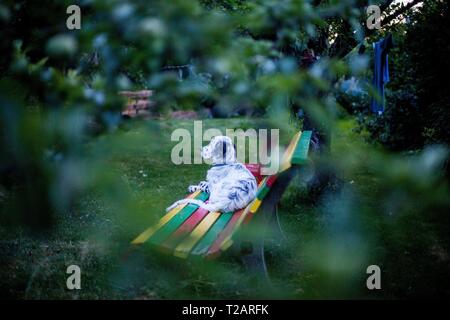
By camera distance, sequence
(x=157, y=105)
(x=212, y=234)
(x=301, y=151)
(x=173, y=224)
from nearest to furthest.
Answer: (x=157, y=105) < (x=301, y=151) < (x=212, y=234) < (x=173, y=224)

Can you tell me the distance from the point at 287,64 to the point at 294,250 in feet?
11.2

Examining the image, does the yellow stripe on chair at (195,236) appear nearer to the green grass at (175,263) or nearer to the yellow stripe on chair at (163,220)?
the green grass at (175,263)

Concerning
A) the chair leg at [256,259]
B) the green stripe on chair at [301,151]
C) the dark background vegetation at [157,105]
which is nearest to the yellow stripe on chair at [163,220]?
the chair leg at [256,259]

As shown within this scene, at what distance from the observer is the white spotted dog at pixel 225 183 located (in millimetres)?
4266

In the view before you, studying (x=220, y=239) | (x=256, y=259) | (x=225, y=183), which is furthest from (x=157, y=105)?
(x=225, y=183)

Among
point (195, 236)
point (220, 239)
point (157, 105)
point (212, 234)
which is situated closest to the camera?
point (157, 105)

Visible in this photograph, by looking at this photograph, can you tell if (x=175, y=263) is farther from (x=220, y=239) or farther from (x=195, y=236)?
(x=220, y=239)

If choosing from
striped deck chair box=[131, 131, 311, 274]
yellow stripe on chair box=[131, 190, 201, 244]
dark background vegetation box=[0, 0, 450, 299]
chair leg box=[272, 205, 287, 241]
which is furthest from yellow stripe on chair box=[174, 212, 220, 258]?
dark background vegetation box=[0, 0, 450, 299]

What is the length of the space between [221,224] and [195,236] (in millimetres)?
605

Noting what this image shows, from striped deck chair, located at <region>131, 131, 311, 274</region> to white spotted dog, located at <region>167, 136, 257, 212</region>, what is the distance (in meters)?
0.12

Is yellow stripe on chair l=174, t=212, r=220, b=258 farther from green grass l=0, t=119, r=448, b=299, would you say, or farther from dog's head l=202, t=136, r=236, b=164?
dog's head l=202, t=136, r=236, b=164

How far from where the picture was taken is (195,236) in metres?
3.33

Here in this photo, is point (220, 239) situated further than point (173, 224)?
No

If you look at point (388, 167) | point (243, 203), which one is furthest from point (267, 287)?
point (388, 167)
